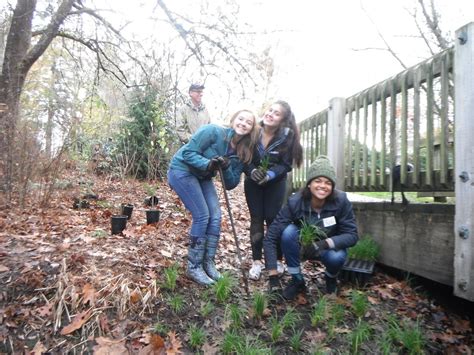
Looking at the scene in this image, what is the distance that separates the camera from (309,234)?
317 cm

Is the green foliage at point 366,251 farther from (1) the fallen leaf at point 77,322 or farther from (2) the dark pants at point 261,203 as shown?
(1) the fallen leaf at point 77,322

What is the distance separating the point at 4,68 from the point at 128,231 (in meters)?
4.49

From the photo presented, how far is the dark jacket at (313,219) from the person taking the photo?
3297mm

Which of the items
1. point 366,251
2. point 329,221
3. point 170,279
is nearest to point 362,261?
point 366,251

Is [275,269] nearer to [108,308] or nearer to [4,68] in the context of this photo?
[108,308]

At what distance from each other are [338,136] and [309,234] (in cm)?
199

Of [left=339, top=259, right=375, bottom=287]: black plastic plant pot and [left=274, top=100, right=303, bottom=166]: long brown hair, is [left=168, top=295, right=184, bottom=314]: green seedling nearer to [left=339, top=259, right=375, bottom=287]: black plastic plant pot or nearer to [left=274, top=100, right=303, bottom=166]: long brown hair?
[left=339, top=259, right=375, bottom=287]: black plastic plant pot

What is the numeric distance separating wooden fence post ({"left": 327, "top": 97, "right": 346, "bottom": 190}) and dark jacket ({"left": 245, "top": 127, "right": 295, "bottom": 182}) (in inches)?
51.6

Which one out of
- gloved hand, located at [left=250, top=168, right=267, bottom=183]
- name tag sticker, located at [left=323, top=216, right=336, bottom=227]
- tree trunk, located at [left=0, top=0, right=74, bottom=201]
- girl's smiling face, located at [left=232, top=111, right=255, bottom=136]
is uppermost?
tree trunk, located at [left=0, top=0, right=74, bottom=201]

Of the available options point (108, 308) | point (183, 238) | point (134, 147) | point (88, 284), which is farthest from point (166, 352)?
point (134, 147)

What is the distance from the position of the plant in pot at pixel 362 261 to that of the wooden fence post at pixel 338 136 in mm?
861

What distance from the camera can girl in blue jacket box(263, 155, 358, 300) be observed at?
3.20 m

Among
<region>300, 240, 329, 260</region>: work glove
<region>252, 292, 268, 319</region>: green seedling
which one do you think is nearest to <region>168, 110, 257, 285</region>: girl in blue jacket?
<region>252, 292, 268, 319</region>: green seedling

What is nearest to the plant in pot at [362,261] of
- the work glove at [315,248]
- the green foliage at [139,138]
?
the work glove at [315,248]
